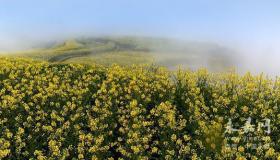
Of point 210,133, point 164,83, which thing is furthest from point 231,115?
point 164,83

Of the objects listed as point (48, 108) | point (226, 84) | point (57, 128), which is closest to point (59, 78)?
point (48, 108)

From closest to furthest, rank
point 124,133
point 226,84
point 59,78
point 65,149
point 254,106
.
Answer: point 65,149 → point 124,133 → point 254,106 → point 226,84 → point 59,78

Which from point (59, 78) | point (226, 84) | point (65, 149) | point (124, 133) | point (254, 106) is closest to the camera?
A: point (65, 149)

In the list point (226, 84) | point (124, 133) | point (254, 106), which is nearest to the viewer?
point (124, 133)

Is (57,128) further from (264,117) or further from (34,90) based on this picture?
(264,117)

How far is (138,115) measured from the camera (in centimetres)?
2877

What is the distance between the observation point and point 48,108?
30.1 m

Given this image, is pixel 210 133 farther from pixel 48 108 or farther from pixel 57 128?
pixel 48 108

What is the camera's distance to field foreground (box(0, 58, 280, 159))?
78.2 feet

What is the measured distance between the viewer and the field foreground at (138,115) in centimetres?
2384

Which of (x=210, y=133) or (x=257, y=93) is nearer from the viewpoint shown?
(x=210, y=133)

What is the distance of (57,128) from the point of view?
27094mm

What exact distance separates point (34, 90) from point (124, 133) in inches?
371

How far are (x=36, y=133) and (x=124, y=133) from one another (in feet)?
14.9
